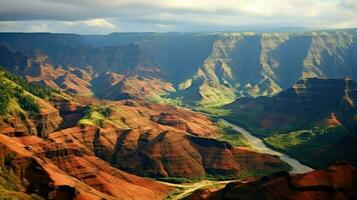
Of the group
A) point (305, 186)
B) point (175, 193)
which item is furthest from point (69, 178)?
point (305, 186)

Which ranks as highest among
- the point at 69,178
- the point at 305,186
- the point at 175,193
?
the point at 305,186

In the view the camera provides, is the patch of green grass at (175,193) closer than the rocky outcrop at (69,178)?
No

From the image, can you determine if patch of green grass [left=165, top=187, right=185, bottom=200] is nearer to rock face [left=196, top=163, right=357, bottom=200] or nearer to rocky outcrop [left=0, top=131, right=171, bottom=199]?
rocky outcrop [left=0, top=131, right=171, bottom=199]

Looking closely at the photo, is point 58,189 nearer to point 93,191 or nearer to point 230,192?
point 93,191

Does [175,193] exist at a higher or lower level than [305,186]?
lower

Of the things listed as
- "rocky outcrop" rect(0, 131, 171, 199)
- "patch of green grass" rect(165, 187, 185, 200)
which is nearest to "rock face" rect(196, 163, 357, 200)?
"patch of green grass" rect(165, 187, 185, 200)

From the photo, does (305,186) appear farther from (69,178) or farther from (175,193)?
(69,178)

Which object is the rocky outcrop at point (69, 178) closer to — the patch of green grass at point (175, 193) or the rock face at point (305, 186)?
the patch of green grass at point (175, 193)

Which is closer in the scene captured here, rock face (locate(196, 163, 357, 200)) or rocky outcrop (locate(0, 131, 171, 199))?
rock face (locate(196, 163, 357, 200))

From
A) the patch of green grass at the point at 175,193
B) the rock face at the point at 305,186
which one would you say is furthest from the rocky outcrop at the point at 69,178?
the rock face at the point at 305,186
